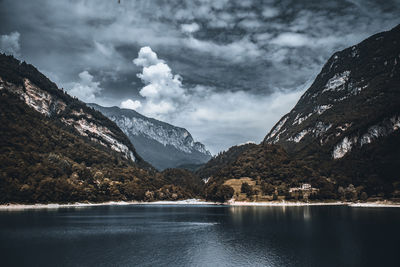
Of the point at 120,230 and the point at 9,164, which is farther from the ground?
the point at 9,164

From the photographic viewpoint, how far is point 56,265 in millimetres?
50812

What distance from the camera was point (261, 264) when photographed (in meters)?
54.0

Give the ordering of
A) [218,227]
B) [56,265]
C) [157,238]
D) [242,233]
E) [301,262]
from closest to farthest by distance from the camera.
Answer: [56,265]
[301,262]
[157,238]
[242,233]
[218,227]

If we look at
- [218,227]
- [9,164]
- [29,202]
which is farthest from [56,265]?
[9,164]

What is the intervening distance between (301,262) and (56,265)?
43483 millimetres

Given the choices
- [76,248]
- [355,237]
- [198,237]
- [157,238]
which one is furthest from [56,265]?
[355,237]

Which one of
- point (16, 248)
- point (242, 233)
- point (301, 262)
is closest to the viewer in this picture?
point (301, 262)

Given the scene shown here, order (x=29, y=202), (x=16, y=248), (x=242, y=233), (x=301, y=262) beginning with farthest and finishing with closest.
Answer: (x=29, y=202), (x=242, y=233), (x=16, y=248), (x=301, y=262)

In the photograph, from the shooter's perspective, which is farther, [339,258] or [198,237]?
[198,237]

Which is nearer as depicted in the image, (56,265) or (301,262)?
(56,265)

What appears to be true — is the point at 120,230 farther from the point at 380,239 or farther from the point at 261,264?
the point at 380,239

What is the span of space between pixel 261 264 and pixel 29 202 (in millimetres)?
177703

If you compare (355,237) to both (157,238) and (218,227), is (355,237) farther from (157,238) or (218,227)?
(157,238)

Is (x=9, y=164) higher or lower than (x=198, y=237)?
higher
